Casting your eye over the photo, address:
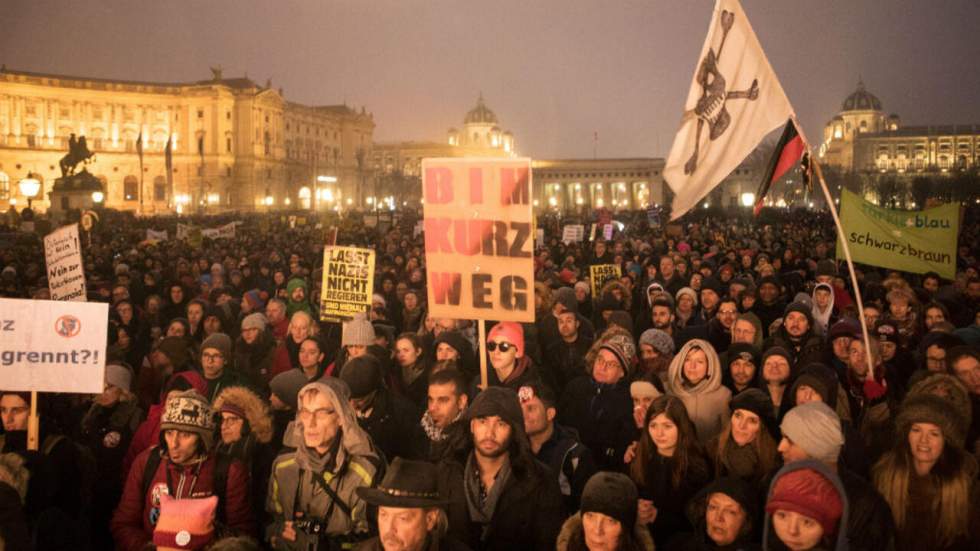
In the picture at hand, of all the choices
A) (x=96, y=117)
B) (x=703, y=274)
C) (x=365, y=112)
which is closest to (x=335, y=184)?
(x=365, y=112)

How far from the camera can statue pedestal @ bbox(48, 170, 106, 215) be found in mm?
37250

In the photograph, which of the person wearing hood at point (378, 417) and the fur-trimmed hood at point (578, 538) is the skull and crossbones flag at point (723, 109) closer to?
the person wearing hood at point (378, 417)

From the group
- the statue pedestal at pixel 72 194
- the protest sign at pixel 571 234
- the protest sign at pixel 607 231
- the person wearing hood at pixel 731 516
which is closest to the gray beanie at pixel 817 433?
the person wearing hood at pixel 731 516

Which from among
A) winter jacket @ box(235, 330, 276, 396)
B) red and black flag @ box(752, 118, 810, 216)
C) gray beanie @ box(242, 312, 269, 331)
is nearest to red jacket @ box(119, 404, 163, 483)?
winter jacket @ box(235, 330, 276, 396)

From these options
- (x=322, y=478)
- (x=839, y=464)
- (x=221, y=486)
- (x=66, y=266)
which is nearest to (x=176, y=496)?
(x=221, y=486)

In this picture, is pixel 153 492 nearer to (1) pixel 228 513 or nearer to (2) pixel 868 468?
(1) pixel 228 513

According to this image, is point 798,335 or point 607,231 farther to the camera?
point 607,231

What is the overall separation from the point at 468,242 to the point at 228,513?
208 cm

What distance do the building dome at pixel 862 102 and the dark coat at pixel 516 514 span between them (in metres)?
169

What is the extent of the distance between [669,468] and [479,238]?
5.88ft

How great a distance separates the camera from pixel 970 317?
30.8 ft

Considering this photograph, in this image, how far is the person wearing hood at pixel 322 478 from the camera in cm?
404

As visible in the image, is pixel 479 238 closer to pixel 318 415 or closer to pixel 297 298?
pixel 318 415

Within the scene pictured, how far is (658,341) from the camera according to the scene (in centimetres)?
646
